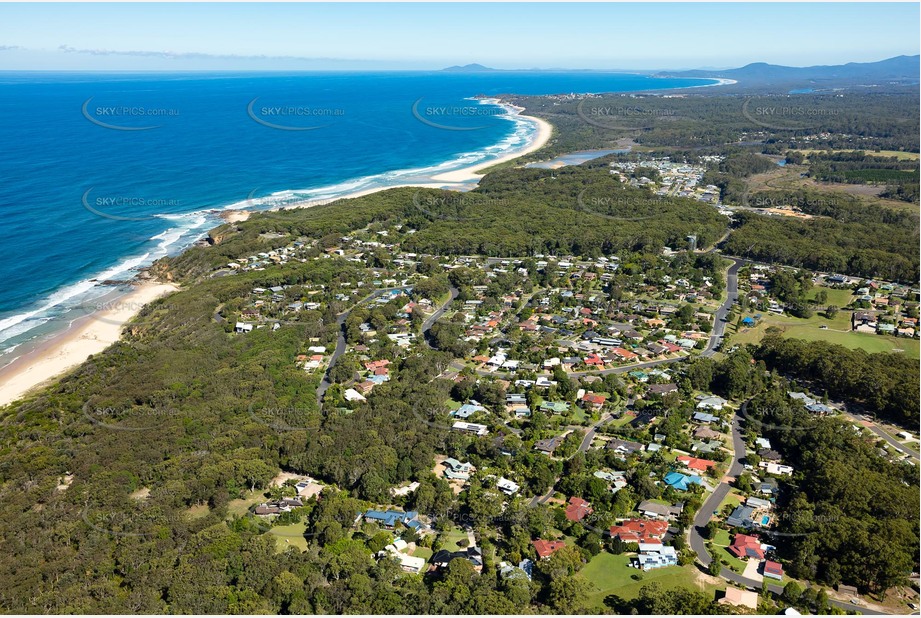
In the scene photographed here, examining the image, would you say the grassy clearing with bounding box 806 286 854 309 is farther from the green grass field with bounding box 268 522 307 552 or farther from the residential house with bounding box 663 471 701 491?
the green grass field with bounding box 268 522 307 552

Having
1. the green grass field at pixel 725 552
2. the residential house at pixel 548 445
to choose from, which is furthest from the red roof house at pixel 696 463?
the residential house at pixel 548 445

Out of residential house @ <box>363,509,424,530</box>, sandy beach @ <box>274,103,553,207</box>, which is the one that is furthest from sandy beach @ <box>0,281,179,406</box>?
sandy beach @ <box>274,103,553,207</box>

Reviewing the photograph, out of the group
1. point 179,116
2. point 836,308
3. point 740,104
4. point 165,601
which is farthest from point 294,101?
point 165,601

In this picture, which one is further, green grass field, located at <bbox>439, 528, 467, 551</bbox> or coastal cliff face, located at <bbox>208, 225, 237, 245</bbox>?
coastal cliff face, located at <bbox>208, 225, 237, 245</bbox>

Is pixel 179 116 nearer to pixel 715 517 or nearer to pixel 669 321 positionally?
pixel 669 321

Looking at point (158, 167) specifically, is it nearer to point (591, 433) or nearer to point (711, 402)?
point (591, 433)
